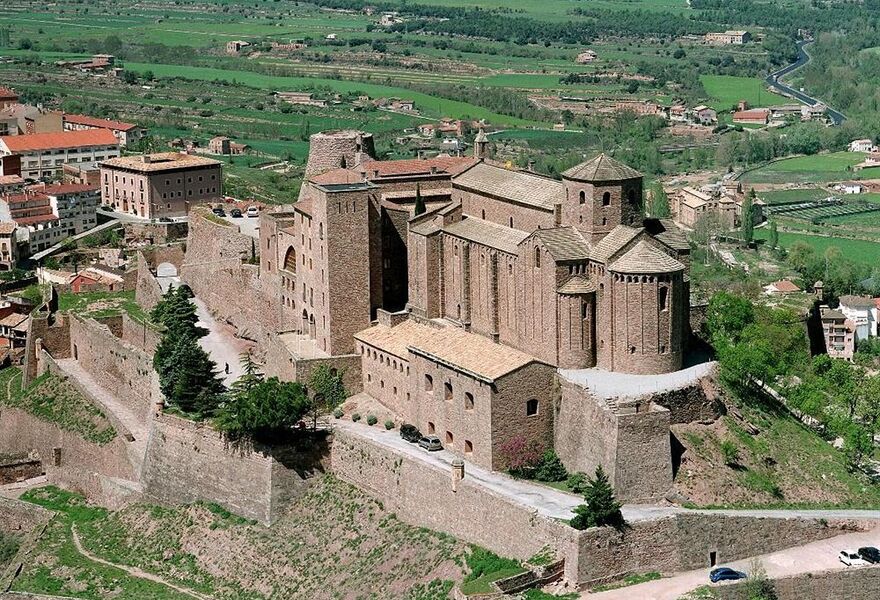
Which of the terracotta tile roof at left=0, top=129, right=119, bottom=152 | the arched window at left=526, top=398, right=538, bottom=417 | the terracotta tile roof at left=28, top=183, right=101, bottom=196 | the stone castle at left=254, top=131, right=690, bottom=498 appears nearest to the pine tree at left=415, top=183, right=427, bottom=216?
the stone castle at left=254, top=131, right=690, bottom=498

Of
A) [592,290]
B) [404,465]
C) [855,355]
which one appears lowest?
[855,355]

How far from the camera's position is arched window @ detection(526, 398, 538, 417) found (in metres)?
54.3

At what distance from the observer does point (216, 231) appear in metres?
76.2

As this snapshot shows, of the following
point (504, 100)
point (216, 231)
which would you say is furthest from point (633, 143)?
point (216, 231)

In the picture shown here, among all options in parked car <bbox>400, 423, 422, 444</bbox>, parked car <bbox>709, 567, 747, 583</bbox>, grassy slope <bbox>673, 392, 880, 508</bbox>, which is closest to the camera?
parked car <bbox>709, 567, 747, 583</bbox>

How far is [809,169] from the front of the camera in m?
151

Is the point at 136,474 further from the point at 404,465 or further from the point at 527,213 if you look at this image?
the point at 527,213

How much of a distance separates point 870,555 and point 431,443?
14395 millimetres

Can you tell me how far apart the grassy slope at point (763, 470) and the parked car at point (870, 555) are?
356 cm

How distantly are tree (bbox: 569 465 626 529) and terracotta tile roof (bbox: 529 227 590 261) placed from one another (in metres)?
9.02

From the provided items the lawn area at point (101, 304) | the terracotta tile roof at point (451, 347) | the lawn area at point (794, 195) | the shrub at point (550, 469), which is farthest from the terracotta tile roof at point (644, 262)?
the lawn area at point (794, 195)

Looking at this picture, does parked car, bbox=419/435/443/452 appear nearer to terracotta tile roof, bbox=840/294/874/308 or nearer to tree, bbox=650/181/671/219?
terracotta tile roof, bbox=840/294/874/308

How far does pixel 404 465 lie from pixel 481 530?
172 inches

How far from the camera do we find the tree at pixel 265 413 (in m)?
57.1
